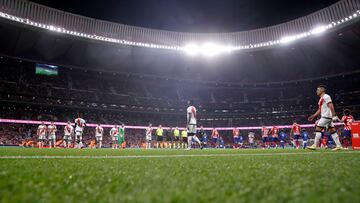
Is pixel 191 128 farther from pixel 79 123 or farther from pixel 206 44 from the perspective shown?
pixel 206 44

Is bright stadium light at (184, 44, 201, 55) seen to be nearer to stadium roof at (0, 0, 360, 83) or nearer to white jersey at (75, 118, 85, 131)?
stadium roof at (0, 0, 360, 83)

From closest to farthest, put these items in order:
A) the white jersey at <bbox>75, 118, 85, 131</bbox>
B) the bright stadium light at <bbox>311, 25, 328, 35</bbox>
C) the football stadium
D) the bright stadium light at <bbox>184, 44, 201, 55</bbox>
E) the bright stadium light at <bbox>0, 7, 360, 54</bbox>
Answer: the white jersey at <bbox>75, 118, 85, 131</bbox> → the bright stadium light at <bbox>0, 7, 360, 54</bbox> → the football stadium → the bright stadium light at <bbox>311, 25, 328, 35</bbox> → the bright stadium light at <bbox>184, 44, 201, 55</bbox>

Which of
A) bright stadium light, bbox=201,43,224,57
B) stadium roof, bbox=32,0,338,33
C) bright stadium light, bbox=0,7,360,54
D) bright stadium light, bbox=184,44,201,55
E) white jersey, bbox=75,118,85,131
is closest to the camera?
white jersey, bbox=75,118,85,131

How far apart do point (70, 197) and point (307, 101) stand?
3729cm

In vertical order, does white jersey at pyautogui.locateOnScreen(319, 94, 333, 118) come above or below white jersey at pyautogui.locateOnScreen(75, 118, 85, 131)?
above

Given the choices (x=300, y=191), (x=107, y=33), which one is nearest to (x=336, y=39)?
A: (x=107, y=33)

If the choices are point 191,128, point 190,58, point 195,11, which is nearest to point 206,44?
point 190,58

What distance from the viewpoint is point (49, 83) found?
97.9 feet

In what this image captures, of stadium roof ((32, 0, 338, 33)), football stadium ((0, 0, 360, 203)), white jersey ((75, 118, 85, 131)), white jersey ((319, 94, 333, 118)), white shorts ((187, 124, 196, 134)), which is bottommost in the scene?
white shorts ((187, 124, 196, 134))

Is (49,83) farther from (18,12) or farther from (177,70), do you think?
(177,70)

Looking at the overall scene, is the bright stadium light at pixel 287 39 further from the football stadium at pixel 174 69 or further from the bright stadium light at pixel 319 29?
the bright stadium light at pixel 319 29

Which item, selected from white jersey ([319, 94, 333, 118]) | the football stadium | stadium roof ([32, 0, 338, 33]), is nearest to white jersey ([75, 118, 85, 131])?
the football stadium

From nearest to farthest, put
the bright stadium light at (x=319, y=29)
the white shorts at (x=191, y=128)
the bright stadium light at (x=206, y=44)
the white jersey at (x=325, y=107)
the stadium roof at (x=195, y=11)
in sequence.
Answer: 1. the white jersey at (x=325, y=107)
2. the white shorts at (x=191, y=128)
3. the bright stadium light at (x=206, y=44)
4. the bright stadium light at (x=319, y=29)
5. the stadium roof at (x=195, y=11)

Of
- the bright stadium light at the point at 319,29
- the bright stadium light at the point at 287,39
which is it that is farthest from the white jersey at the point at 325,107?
the bright stadium light at the point at 287,39
